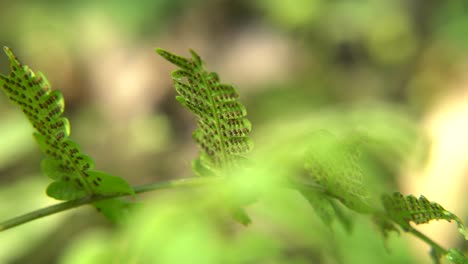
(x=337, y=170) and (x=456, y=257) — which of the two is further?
(x=337, y=170)

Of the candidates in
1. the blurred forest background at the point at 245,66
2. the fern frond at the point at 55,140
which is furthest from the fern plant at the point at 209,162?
the blurred forest background at the point at 245,66

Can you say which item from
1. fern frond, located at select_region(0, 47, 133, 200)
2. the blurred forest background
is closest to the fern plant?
fern frond, located at select_region(0, 47, 133, 200)

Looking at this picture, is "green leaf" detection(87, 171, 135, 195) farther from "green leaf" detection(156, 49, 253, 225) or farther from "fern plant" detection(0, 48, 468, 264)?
"green leaf" detection(156, 49, 253, 225)

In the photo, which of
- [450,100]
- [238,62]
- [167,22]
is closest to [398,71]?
[450,100]

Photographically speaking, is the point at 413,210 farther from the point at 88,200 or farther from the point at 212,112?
the point at 88,200

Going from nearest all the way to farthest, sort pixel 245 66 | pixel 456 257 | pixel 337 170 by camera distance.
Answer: pixel 456 257 < pixel 337 170 < pixel 245 66

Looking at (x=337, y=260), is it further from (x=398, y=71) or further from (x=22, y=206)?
(x=398, y=71)

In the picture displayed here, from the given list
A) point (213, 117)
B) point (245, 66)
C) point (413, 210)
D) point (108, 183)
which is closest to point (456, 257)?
point (413, 210)

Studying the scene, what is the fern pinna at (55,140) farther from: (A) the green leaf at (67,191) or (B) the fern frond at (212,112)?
(B) the fern frond at (212,112)
